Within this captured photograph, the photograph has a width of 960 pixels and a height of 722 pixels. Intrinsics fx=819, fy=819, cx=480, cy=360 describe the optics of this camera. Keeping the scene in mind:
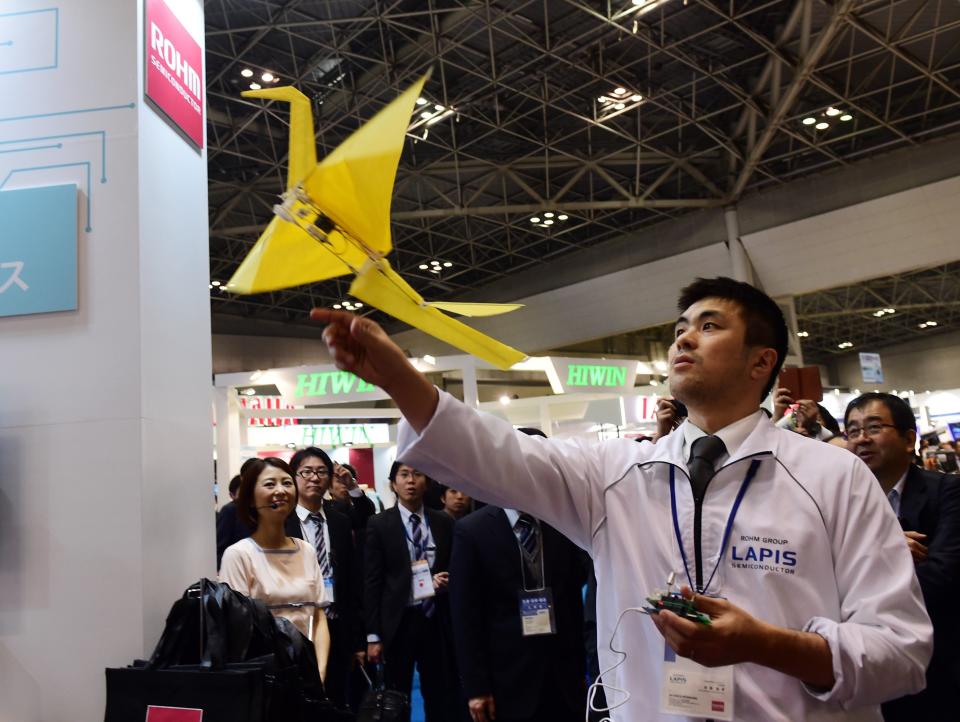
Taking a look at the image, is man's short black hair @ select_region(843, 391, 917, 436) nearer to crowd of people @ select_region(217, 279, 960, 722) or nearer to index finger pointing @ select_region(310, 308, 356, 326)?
crowd of people @ select_region(217, 279, 960, 722)

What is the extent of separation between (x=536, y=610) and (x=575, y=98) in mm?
12049

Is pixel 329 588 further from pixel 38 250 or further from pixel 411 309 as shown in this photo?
pixel 411 309

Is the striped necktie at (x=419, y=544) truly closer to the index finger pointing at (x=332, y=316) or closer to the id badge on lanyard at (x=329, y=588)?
the id badge on lanyard at (x=329, y=588)

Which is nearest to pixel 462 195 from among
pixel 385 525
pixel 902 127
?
pixel 902 127

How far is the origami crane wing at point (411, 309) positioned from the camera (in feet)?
3.70

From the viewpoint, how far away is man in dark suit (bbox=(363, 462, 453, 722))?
3961mm

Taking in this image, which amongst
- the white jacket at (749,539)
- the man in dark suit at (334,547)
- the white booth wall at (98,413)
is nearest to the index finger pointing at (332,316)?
the white jacket at (749,539)

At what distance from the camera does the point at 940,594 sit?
7.88 feet

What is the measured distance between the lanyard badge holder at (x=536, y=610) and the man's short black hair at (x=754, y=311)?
168 centimetres

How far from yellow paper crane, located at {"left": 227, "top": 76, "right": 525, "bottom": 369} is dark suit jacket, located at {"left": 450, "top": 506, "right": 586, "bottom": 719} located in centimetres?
213

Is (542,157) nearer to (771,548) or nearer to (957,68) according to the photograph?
(957,68)

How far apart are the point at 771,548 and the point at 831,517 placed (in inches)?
4.6

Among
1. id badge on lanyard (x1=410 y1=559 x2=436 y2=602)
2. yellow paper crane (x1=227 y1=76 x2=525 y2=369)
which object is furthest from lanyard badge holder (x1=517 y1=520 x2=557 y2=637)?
yellow paper crane (x1=227 y1=76 x2=525 y2=369)

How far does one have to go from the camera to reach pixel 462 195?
1683 cm
